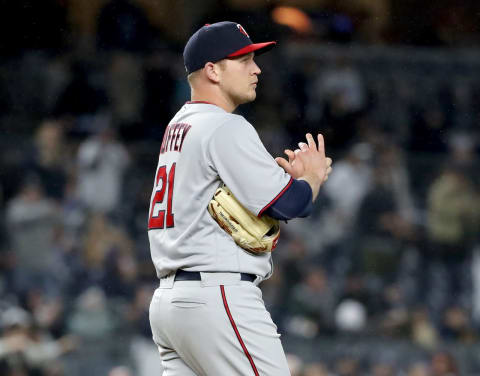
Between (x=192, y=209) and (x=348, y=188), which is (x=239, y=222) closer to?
(x=192, y=209)

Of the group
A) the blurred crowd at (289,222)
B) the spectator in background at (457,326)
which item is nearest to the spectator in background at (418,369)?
the blurred crowd at (289,222)

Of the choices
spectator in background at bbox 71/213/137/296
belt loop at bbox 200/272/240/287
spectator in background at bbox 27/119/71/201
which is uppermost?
belt loop at bbox 200/272/240/287

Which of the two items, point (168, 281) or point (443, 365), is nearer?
point (168, 281)

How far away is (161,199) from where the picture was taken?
306 cm

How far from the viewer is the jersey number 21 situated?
3012 mm

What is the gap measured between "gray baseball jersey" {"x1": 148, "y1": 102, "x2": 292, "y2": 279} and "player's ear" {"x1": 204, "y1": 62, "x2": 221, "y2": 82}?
119mm

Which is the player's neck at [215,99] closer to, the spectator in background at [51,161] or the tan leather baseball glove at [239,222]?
the tan leather baseball glove at [239,222]

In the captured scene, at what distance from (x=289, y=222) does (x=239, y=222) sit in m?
5.40

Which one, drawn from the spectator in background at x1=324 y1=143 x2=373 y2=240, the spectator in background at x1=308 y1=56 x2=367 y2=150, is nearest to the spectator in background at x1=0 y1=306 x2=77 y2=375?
the spectator in background at x1=324 y1=143 x2=373 y2=240

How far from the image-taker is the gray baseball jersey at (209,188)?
9.48 feet

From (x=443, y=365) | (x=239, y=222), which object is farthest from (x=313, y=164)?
(x=443, y=365)

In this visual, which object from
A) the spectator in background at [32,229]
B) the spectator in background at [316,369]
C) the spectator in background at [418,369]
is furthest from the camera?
the spectator in background at [32,229]

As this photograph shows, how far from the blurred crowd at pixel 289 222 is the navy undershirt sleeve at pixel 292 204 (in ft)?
14.2

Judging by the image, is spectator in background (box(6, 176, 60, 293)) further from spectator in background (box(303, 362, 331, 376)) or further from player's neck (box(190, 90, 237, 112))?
player's neck (box(190, 90, 237, 112))
